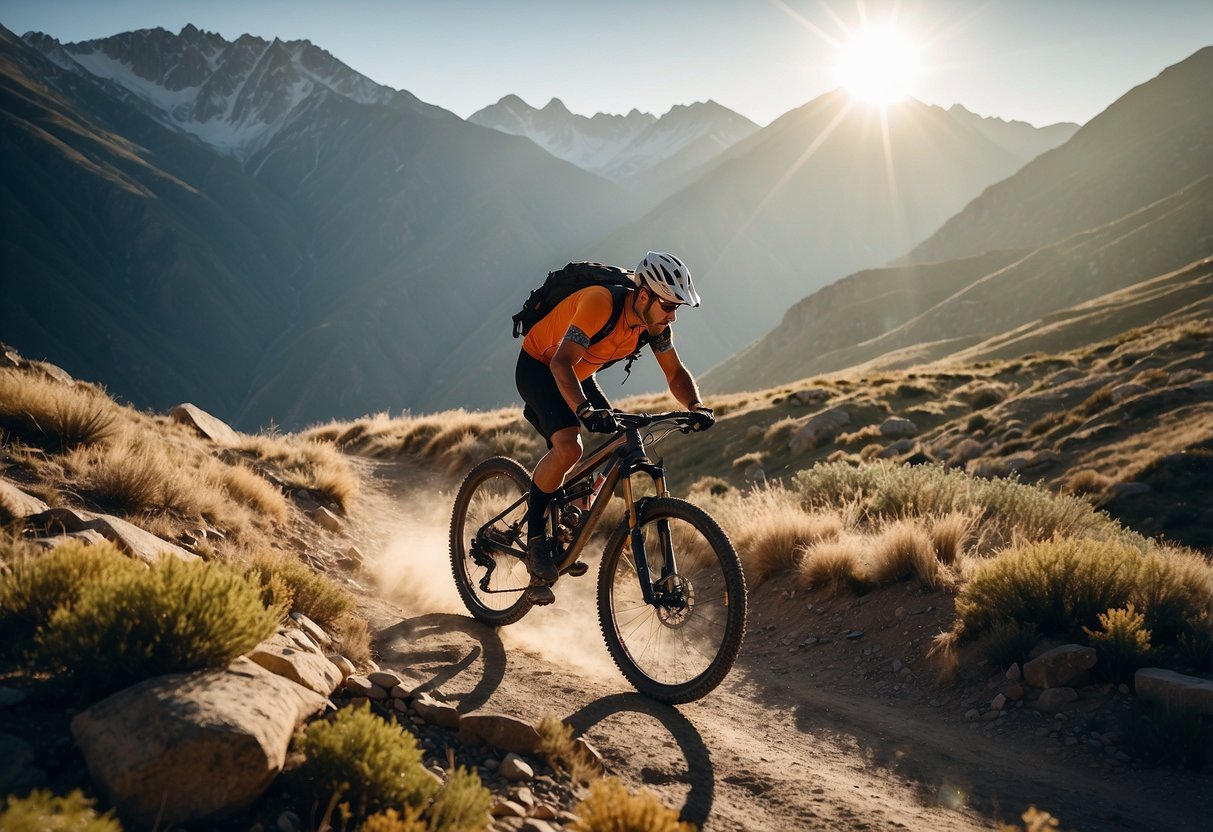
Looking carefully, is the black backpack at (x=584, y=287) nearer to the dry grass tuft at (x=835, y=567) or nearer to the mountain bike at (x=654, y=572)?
the mountain bike at (x=654, y=572)

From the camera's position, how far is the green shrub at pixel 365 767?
310cm

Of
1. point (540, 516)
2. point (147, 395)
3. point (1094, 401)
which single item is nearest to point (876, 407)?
point (1094, 401)

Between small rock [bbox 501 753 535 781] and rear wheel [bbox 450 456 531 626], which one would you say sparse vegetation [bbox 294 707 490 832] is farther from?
rear wheel [bbox 450 456 531 626]

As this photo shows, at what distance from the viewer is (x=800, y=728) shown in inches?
224

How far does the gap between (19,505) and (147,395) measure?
719 feet

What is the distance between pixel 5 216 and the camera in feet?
640

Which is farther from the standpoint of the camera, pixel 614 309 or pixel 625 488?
pixel 614 309

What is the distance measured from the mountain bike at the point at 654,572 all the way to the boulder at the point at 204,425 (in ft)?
35.1

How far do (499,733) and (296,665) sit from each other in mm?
1165

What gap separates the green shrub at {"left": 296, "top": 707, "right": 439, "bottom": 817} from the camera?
3.10 metres

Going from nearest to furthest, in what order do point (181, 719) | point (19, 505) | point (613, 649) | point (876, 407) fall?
point (181, 719) < point (19, 505) < point (613, 649) < point (876, 407)

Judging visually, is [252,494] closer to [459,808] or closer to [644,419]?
[644,419]

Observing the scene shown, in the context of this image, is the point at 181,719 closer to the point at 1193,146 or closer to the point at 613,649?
the point at 613,649

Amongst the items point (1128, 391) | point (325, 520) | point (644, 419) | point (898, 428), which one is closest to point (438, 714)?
point (644, 419)
